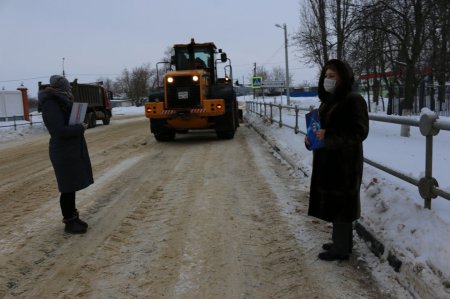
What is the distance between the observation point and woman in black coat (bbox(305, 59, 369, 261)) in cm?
390

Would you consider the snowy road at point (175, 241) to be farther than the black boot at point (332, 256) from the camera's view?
No

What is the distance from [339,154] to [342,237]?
2.62 feet

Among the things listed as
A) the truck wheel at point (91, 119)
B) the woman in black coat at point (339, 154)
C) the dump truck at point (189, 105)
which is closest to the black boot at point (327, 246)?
the woman in black coat at point (339, 154)

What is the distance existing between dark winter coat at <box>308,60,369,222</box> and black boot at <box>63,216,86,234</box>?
9.21 ft

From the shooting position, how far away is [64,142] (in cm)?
526

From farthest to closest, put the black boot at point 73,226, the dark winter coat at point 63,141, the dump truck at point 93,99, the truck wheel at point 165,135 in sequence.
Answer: the dump truck at point 93,99 → the truck wheel at point 165,135 → the black boot at point 73,226 → the dark winter coat at point 63,141

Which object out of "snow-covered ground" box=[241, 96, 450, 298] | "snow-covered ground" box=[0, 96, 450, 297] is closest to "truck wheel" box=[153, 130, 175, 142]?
"snow-covered ground" box=[0, 96, 450, 297]

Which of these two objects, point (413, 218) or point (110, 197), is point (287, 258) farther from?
point (110, 197)

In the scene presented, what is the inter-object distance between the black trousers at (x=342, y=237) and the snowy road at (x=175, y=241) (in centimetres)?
14

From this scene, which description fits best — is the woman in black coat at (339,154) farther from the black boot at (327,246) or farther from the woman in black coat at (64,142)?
the woman in black coat at (64,142)

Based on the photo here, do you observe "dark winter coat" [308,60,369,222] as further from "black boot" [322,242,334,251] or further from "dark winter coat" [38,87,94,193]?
"dark winter coat" [38,87,94,193]

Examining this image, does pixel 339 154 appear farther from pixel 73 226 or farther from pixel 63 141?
pixel 73 226

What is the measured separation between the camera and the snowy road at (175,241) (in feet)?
12.7

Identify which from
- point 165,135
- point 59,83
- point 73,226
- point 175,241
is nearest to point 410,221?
point 175,241
